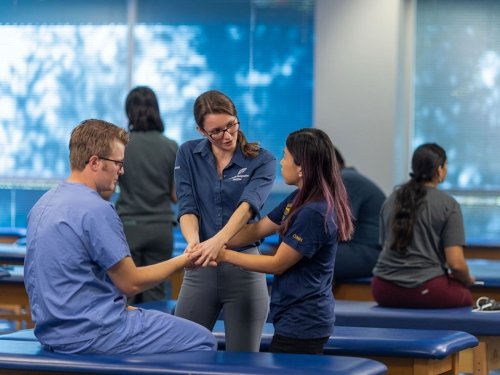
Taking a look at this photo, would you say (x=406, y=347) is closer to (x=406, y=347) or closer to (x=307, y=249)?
(x=406, y=347)

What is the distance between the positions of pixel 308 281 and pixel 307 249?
104mm

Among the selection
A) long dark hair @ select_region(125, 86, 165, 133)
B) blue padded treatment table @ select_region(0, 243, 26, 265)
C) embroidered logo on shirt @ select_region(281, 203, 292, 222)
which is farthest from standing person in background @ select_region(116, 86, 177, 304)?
embroidered logo on shirt @ select_region(281, 203, 292, 222)

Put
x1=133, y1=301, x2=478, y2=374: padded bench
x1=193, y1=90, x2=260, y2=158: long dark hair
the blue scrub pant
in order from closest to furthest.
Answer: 1. the blue scrub pant
2. x1=193, y1=90, x2=260, y2=158: long dark hair
3. x1=133, y1=301, x2=478, y2=374: padded bench

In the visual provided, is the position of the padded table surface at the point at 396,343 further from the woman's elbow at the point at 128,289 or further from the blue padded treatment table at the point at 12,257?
the blue padded treatment table at the point at 12,257

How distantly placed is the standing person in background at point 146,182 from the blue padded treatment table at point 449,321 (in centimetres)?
102

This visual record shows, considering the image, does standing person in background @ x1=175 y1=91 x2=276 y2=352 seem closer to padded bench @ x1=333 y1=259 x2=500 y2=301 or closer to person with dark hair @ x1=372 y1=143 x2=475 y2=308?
person with dark hair @ x1=372 y1=143 x2=475 y2=308

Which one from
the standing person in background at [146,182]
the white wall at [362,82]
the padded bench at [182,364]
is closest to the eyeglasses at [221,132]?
the padded bench at [182,364]

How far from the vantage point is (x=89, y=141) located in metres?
3.13

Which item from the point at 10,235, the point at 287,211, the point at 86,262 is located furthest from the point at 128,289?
the point at 10,235

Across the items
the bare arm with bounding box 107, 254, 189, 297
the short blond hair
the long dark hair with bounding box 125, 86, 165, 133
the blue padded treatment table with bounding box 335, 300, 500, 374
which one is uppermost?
the long dark hair with bounding box 125, 86, 165, 133

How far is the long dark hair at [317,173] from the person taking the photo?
334 cm

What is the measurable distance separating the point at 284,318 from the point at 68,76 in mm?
5361

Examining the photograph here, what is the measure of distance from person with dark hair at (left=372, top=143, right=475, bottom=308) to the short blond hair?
7.30ft

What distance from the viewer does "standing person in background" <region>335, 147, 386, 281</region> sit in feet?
19.1
